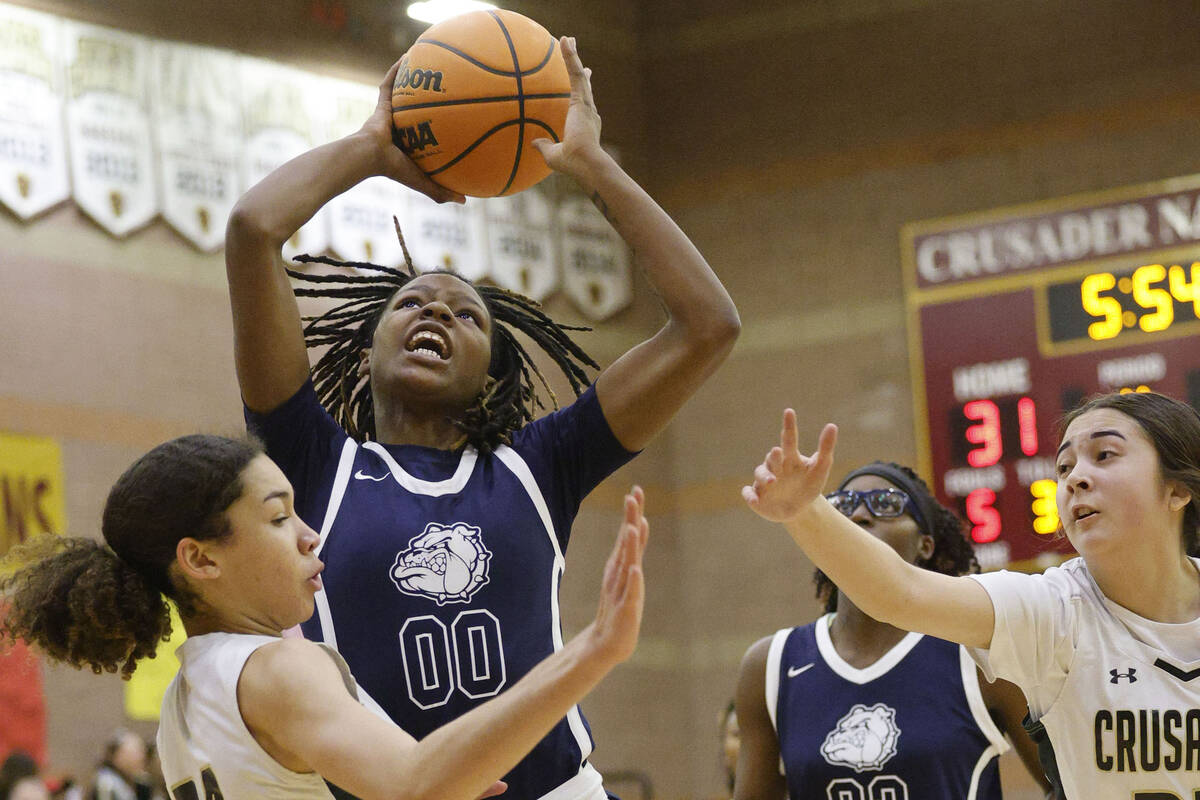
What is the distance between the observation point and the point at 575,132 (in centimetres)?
353

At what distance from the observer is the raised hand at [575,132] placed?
11.4ft

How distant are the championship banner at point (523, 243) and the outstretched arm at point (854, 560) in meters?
7.68

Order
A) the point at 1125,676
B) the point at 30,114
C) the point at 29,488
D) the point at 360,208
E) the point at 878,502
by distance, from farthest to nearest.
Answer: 1. the point at 360,208
2. the point at 30,114
3. the point at 29,488
4. the point at 878,502
5. the point at 1125,676

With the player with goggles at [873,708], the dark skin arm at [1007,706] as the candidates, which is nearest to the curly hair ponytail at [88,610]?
the player with goggles at [873,708]

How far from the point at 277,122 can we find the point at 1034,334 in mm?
4864

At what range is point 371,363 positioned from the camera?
352cm

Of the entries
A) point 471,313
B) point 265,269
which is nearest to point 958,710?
point 471,313

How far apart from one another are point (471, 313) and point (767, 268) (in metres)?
8.03

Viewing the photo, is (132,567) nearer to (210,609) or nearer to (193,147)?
(210,609)

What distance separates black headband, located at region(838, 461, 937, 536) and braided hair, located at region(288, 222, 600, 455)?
1384mm

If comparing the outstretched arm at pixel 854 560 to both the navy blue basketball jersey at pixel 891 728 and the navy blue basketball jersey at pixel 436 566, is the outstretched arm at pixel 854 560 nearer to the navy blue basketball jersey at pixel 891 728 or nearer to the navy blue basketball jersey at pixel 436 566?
the navy blue basketball jersey at pixel 436 566

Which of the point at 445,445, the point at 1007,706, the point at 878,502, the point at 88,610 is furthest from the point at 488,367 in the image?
the point at 1007,706

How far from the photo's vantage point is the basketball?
3.59 meters

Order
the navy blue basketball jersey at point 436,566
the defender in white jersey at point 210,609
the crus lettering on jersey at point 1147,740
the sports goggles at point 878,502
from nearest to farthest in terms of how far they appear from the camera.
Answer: the defender in white jersey at point 210,609 < the navy blue basketball jersey at point 436,566 < the crus lettering on jersey at point 1147,740 < the sports goggles at point 878,502
